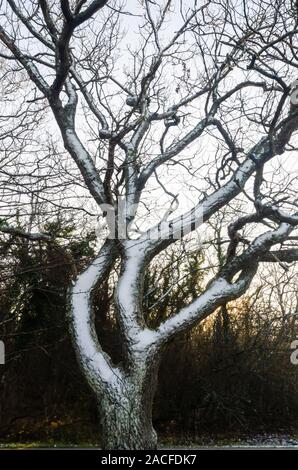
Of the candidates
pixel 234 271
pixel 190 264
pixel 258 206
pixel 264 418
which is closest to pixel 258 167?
pixel 258 206

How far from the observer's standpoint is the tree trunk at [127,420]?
6816 mm

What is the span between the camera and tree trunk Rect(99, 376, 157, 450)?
6816mm

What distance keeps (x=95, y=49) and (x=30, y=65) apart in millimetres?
1333

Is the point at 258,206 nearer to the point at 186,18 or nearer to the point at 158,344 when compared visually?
the point at 158,344

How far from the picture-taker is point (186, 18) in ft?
28.0

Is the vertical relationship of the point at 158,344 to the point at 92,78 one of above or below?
below

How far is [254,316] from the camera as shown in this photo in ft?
42.7

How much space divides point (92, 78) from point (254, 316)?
6962 millimetres

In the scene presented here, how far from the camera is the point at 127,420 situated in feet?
22.5

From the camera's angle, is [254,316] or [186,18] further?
[254,316]

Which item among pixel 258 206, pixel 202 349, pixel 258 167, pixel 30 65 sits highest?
pixel 30 65

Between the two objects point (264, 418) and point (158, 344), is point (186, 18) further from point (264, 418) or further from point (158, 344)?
point (264, 418)
